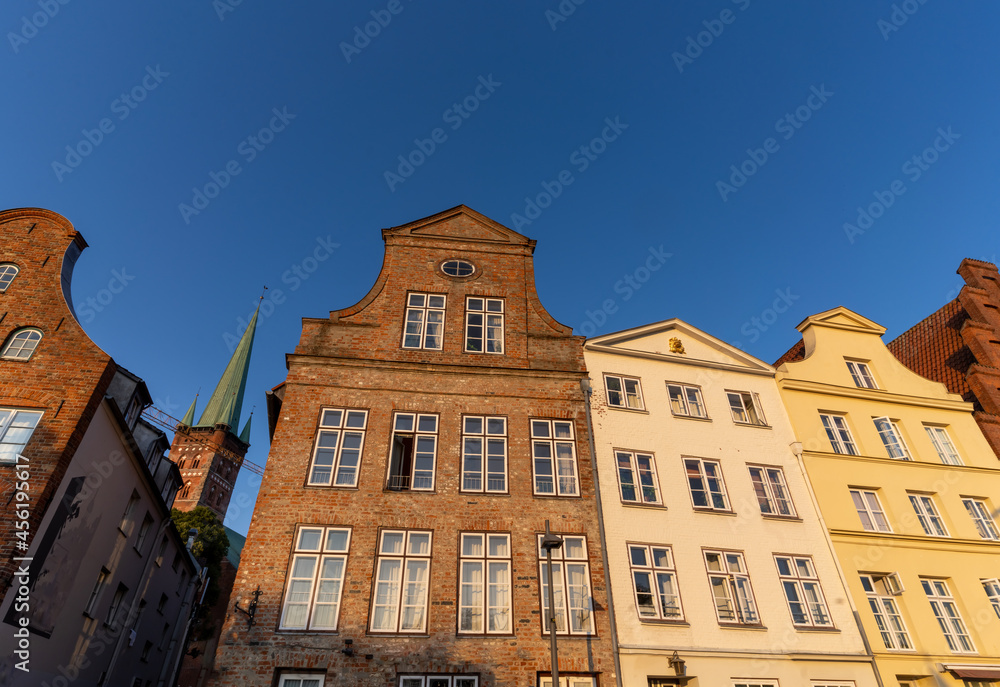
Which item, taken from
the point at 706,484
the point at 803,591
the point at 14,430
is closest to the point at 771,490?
the point at 706,484

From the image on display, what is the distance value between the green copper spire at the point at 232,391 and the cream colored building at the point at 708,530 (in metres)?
75.1

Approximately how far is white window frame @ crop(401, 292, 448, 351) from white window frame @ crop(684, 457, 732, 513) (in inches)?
363

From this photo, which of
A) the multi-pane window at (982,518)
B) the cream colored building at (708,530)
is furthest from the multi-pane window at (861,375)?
the multi-pane window at (982,518)

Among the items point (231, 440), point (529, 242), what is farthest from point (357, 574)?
point (231, 440)

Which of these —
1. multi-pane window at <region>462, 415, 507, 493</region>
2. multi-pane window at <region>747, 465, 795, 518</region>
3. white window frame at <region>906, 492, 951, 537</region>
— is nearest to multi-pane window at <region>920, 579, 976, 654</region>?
white window frame at <region>906, 492, 951, 537</region>

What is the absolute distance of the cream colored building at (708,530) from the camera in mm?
15859

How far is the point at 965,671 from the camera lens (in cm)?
1705

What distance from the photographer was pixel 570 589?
1562 centimetres

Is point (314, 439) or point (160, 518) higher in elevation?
point (160, 518)

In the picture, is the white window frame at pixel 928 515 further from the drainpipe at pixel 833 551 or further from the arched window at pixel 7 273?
the arched window at pixel 7 273

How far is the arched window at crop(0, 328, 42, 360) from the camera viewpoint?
1705 centimetres

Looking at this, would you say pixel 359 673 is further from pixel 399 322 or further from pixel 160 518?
pixel 160 518

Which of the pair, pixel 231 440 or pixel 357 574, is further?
pixel 231 440

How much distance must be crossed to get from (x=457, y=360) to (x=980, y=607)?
18.9m
